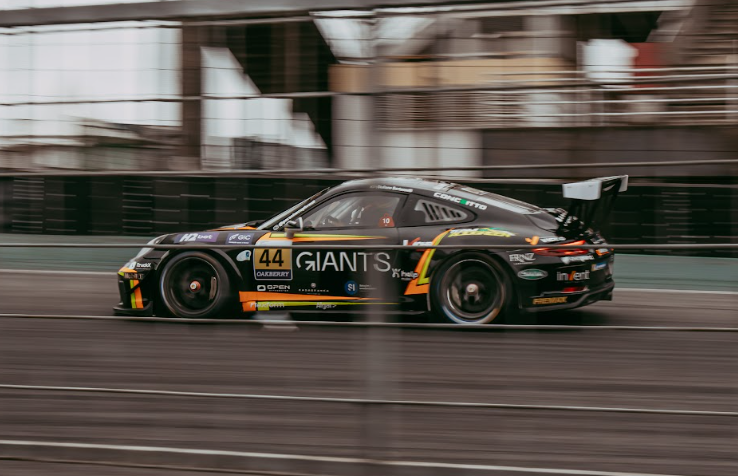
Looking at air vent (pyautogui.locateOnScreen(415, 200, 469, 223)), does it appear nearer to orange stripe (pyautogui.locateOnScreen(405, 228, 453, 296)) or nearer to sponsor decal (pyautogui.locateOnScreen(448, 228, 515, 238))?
sponsor decal (pyautogui.locateOnScreen(448, 228, 515, 238))

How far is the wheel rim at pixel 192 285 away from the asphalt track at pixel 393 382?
0.37ft

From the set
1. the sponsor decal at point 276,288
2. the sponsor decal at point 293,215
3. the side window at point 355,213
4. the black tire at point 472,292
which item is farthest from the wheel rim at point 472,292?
the sponsor decal at point 276,288

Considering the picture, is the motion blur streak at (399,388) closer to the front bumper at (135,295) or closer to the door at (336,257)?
the front bumper at (135,295)

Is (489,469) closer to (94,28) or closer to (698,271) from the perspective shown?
(698,271)

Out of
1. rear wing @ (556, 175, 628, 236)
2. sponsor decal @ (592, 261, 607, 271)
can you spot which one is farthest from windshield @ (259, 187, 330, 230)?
sponsor decal @ (592, 261, 607, 271)

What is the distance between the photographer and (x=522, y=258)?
8.57 feet

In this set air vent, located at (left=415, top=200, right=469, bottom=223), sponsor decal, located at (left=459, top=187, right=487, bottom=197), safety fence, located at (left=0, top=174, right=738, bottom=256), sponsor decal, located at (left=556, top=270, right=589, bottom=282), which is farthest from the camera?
air vent, located at (left=415, top=200, right=469, bottom=223)

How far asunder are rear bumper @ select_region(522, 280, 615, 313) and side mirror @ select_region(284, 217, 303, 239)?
2.70ft

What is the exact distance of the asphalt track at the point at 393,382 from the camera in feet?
7.66

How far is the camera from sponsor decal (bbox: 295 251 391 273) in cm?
254

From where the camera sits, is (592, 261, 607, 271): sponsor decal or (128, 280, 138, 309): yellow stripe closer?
(592, 261, 607, 271): sponsor decal

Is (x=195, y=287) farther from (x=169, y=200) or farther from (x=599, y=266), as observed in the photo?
(x=599, y=266)

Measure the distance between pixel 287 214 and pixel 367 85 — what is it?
564 mm

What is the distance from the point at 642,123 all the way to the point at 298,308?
1485 mm
